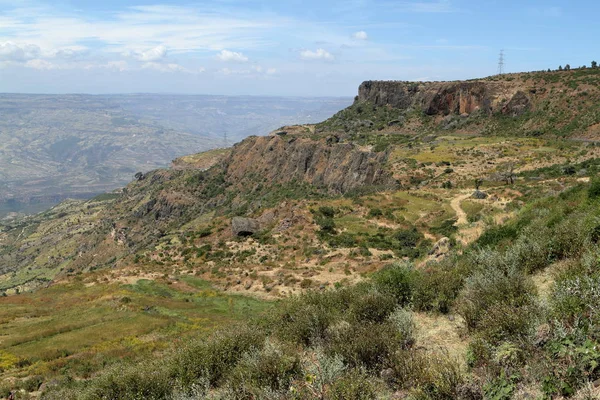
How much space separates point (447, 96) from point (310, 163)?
4908 cm

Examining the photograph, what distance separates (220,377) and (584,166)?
53242 millimetres

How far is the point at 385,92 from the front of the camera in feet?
424

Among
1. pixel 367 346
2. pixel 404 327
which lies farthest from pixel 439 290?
pixel 367 346

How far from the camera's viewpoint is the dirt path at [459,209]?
34706 mm

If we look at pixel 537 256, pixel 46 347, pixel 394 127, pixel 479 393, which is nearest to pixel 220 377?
pixel 479 393

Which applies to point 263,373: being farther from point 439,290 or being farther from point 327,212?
point 327,212

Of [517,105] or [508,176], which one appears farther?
[517,105]

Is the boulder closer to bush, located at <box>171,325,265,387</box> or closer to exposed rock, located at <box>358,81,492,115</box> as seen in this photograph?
bush, located at <box>171,325,265,387</box>

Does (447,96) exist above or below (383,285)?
above

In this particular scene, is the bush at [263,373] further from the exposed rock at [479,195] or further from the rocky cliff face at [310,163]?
the rocky cliff face at [310,163]

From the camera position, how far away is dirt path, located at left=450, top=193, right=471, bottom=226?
114ft

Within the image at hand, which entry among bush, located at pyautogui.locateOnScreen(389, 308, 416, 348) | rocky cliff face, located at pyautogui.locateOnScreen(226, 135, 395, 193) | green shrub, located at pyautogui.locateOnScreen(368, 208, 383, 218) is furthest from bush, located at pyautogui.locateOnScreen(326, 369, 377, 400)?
rocky cliff face, located at pyautogui.locateOnScreen(226, 135, 395, 193)

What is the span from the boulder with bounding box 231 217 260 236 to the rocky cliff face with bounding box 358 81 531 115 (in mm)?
80173

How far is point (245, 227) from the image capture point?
145ft
